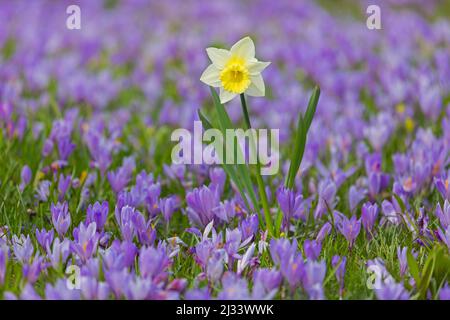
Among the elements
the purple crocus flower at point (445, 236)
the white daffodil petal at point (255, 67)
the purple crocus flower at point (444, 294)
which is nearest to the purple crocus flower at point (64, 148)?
the white daffodil petal at point (255, 67)

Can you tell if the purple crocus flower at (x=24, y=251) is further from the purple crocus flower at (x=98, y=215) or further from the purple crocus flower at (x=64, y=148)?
the purple crocus flower at (x=64, y=148)

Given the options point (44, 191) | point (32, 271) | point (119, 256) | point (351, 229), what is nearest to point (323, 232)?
point (351, 229)

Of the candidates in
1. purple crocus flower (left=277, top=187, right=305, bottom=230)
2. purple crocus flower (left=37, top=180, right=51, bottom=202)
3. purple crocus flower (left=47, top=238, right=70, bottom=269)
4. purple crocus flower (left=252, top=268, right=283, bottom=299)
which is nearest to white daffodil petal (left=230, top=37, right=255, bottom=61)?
purple crocus flower (left=277, top=187, right=305, bottom=230)

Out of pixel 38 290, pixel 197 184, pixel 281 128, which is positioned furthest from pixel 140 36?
pixel 38 290

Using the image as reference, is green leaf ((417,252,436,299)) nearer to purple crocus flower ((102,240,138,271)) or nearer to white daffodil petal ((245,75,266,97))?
white daffodil petal ((245,75,266,97))

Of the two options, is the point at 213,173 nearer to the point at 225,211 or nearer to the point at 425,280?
the point at 225,211

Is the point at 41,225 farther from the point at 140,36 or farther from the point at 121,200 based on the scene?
the point at 140,36
